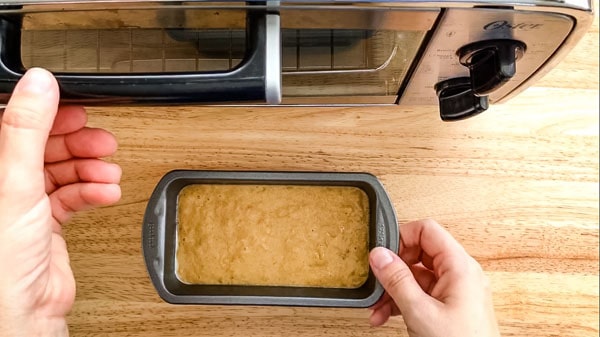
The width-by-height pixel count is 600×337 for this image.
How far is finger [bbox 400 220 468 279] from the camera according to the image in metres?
0.60

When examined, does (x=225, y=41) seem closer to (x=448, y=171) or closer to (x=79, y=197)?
(x=79, y=197)

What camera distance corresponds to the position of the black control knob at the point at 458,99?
0.57m

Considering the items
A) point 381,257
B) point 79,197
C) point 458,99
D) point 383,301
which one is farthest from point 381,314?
point 79,197

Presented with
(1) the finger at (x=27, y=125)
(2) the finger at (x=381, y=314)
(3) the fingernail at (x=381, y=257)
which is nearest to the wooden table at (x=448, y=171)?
(2) the finger at (x=381, y=314)

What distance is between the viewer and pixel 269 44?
44 centimetres

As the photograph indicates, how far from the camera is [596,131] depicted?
75 centimetres

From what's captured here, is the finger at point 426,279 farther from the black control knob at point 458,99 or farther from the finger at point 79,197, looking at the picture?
the finger at point 79,197

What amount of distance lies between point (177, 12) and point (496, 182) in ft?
1.58

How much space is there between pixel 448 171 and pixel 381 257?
0.20 metres

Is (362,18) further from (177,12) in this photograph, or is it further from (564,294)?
(564,294)

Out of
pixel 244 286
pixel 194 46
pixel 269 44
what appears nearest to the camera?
pixel 269 44

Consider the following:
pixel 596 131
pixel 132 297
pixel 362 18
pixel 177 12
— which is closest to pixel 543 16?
pixel 362 18

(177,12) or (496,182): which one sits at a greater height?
(177,12)

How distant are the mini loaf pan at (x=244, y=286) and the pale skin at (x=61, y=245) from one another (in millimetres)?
42
